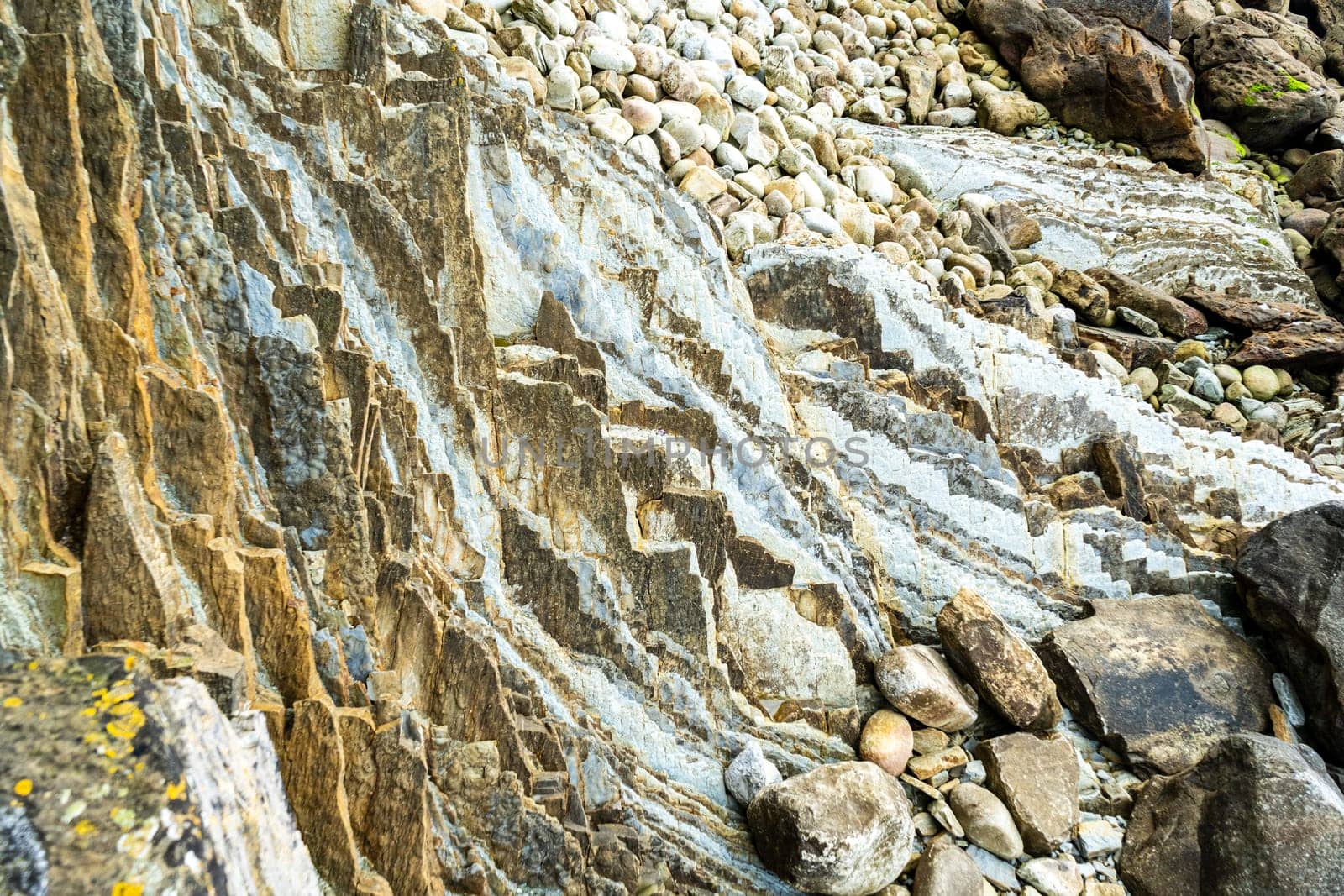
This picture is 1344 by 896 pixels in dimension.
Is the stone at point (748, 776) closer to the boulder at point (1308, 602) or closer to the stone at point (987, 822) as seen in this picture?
the stone at point (987, 822)

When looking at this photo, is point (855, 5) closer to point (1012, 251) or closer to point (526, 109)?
point (1012, 251)

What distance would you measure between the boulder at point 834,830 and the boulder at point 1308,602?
4.41m

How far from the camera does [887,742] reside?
270 inches

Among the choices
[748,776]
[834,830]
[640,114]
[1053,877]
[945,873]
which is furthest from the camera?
[640,114]

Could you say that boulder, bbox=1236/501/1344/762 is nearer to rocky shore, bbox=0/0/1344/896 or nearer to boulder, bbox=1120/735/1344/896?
rocky shore, bbox=0/0/1344/896

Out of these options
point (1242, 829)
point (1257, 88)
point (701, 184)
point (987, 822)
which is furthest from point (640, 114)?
point (1257, 88)

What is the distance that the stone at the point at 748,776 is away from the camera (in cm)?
613

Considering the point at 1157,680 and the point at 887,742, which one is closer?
the point at 887,742

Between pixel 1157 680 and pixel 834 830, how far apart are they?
3925mm

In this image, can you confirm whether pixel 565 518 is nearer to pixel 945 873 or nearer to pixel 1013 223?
pixel 945 873

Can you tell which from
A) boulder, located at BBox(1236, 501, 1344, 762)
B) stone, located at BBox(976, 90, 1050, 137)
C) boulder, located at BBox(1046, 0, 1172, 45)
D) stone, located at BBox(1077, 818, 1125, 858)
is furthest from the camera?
boulder, located at BBox(1046, 0, 1172, 45)

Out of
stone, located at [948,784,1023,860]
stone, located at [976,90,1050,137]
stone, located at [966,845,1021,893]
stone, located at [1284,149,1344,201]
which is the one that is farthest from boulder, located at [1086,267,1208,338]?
stone, located at [966,845,1021,893]

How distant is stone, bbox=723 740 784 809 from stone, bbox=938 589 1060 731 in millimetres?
2177

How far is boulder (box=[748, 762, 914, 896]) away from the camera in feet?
18.7
